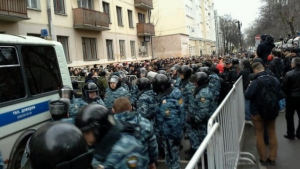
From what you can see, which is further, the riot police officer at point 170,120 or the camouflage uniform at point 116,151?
the riot police officer at point 170,120

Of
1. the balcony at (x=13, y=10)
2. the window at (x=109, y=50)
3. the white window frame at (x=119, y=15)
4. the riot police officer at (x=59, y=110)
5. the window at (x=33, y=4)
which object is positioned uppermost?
the white window frame at (x=119, y=15)

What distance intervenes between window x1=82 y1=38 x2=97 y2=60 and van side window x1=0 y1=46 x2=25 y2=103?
1575 cm

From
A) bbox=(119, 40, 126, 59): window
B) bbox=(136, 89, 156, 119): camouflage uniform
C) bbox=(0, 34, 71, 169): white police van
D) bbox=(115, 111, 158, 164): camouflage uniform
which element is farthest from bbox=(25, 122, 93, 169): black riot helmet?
bbox=(119, 40, 126, 59): window

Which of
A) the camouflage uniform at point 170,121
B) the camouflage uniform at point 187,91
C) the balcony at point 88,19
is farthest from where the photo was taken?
the balcony at point 88,19

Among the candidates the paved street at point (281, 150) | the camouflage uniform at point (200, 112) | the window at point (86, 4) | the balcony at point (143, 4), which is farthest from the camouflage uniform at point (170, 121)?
the balcony at point (143, 4)

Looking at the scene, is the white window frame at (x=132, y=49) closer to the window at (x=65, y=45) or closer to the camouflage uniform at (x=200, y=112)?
the window at (x=65, y=45)

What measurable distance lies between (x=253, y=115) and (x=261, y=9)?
1478 inches

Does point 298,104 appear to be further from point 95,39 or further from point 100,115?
point 95,39

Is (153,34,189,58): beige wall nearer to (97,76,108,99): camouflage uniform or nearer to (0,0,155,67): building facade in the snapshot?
(0,0,155,67): building facade

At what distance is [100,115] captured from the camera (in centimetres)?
220

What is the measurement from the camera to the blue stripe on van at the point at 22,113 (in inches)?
172

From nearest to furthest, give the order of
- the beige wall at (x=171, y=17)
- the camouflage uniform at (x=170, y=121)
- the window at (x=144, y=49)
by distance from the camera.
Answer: the camouflage uniform at (x=170, y=121) → the window at (x=144, y=49) → the beige wall at (x=171, y=17)

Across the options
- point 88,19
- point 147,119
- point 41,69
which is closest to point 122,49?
point 88,19

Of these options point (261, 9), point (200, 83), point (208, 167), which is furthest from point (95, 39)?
point (261, 9)
